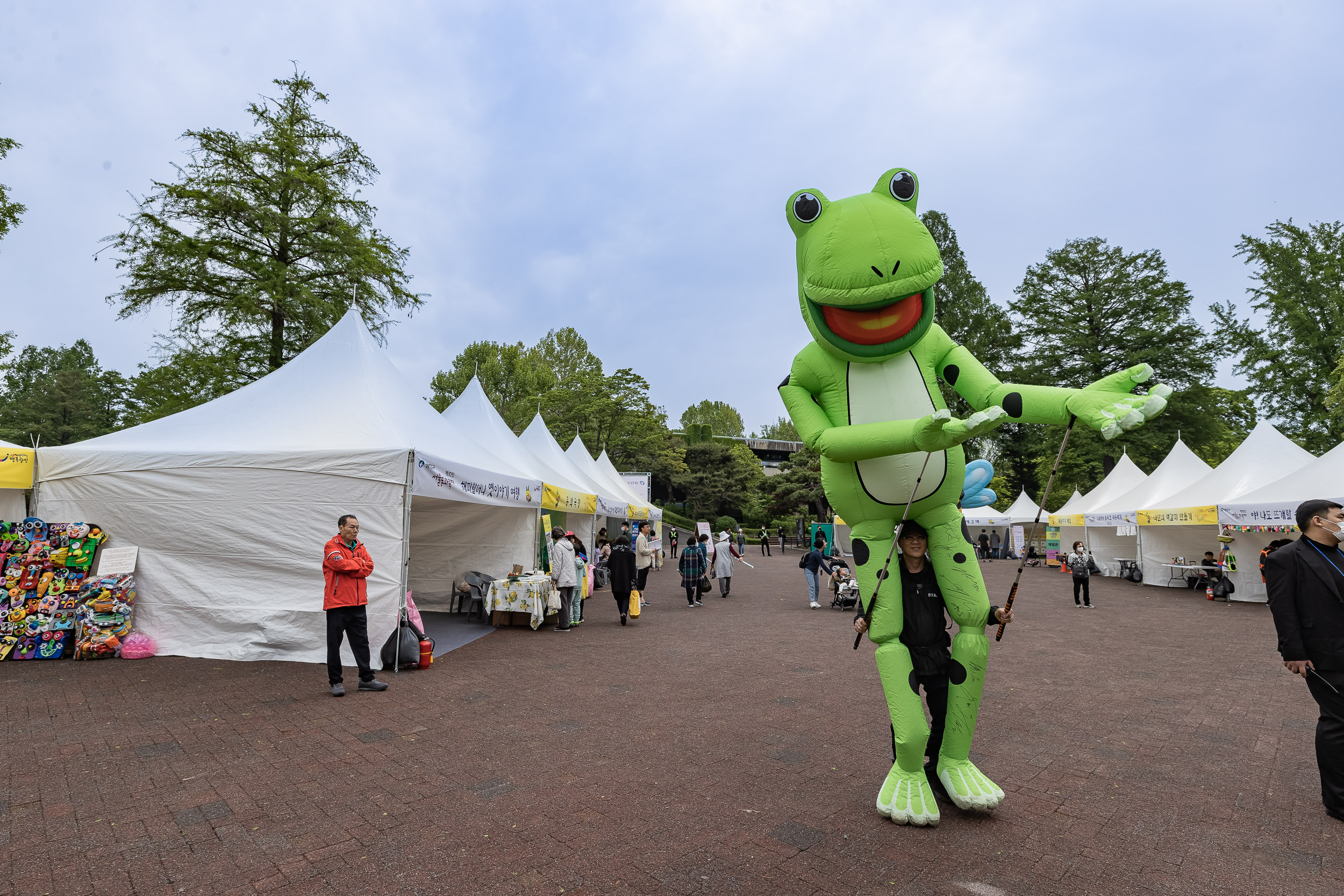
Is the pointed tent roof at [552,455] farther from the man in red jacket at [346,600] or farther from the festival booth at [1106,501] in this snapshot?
the festival booth at [1106,501]

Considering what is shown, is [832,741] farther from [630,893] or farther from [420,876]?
[420,876]

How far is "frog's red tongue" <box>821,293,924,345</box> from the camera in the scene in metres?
3.48

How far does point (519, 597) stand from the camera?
10.3 m

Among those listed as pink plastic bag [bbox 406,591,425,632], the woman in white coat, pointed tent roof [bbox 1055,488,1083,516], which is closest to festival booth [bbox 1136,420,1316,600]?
pointed tent roof [bbox 1055,488,1083,516]

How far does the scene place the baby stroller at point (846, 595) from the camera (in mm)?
12891

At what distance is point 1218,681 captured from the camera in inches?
271

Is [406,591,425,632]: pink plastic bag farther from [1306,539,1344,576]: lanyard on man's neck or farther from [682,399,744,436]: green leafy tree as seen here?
[682,399,744,436]: green leafy tree

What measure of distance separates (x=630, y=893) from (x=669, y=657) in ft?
17.7

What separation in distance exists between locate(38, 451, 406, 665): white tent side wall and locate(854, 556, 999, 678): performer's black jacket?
5460 mm

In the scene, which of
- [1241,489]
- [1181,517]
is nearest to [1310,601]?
[1241,489]

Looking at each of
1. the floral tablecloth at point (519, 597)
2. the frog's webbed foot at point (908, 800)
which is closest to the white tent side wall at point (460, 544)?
the floral tablecloth at point (519, 597)

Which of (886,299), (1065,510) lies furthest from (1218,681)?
(1065,510)

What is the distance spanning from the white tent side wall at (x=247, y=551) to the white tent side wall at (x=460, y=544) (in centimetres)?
374

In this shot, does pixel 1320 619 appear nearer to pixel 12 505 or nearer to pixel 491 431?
pixel 491 431
